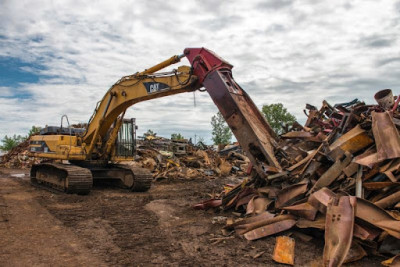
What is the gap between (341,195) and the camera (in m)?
4.97

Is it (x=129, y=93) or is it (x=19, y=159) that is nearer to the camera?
(x=129, y=93)

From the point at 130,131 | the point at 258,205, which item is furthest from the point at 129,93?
the point at 258,205

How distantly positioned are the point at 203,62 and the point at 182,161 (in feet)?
37.3

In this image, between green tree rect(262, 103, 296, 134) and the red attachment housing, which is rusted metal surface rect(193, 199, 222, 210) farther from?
green tree rect(262, 103, 296, 134)

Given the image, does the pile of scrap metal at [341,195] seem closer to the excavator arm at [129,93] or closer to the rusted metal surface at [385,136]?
the rusted metal surface at [385,136]

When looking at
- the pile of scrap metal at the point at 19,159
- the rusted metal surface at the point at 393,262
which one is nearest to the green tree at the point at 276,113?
the pile of scrap metal at the point at 19,159

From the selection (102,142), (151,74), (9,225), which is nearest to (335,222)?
(9,225)

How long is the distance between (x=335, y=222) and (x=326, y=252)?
431mm

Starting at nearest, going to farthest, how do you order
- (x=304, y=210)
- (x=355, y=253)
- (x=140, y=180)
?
(x=355, y=253) < (x=304, y=210) < (x=140, y=180)

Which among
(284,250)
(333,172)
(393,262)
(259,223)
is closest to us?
(393,262)

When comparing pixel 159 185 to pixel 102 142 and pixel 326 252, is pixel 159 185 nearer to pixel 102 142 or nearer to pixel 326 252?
pixel 102 142

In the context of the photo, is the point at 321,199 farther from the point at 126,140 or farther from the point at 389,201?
the point at 126,140

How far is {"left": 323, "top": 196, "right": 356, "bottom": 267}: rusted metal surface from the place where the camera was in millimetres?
4040

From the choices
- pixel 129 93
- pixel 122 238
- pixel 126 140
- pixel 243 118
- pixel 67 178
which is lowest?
pixel 122 238
